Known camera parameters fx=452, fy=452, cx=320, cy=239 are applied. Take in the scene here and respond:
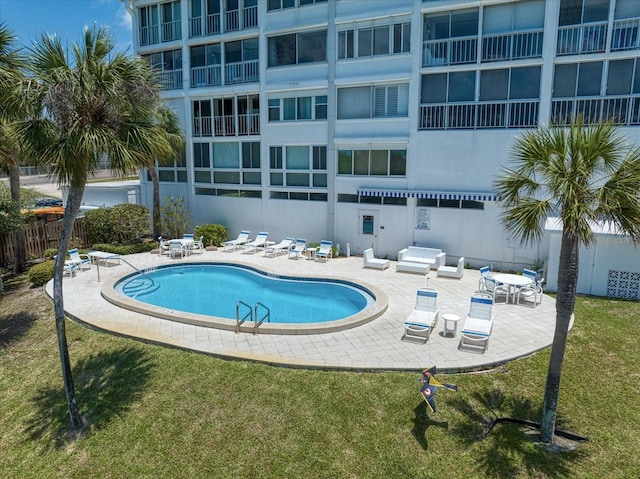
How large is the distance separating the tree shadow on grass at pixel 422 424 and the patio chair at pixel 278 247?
1480cm

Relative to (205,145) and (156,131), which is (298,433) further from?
(205,145)

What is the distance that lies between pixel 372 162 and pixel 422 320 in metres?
11.4

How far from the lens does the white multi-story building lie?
731 inches

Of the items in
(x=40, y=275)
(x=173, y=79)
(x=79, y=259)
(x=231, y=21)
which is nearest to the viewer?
(x=40, y=275)

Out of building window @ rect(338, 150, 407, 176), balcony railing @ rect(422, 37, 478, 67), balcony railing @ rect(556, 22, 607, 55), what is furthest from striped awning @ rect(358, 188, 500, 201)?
balcony railing @ rect(556, 22, 607, 55)

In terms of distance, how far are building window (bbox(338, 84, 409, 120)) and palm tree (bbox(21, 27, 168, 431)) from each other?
574 inches

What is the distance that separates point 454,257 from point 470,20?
10.6 meters

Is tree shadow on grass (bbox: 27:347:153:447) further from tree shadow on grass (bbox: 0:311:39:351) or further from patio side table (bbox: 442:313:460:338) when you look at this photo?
patio side table (bbox: 442:313:460:338)

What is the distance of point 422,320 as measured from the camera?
13.0 m

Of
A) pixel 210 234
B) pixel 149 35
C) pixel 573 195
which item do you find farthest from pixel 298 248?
pixel 573 195

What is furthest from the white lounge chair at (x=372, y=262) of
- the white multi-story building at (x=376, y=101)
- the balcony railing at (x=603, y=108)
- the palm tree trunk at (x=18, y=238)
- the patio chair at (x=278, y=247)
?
the palm tree trunk at (x=18, y=238)

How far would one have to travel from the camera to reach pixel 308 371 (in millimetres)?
10961

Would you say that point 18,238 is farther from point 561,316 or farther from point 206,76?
point 561,316

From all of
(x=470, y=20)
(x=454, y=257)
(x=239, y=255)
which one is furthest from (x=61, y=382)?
(x=470, y=20)
